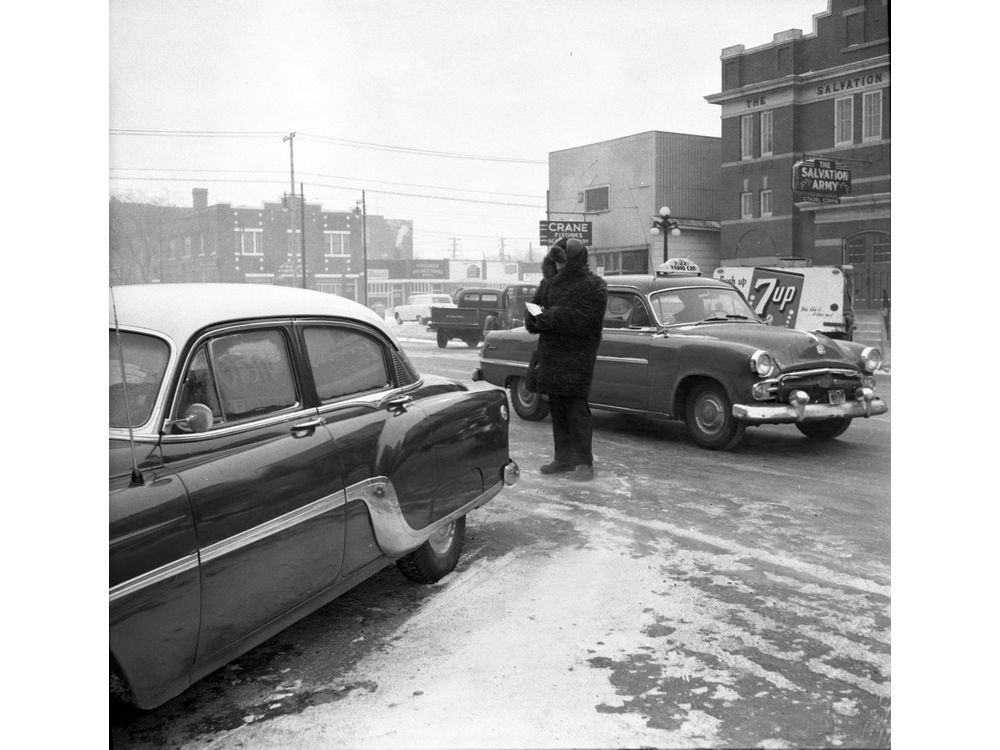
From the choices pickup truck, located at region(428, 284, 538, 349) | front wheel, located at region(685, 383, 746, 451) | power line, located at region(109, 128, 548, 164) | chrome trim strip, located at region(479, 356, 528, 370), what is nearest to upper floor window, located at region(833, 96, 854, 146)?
power line, located at region(109, 128, 548, 164)

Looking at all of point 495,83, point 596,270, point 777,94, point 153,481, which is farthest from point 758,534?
point 153,481

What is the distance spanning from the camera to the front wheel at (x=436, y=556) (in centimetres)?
303

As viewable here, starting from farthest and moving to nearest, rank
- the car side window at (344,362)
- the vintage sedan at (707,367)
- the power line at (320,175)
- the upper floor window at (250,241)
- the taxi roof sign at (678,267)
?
1. the vintage sedan at (707,367)
2. the taxi roof sign at (678,267)
3. the car side window at (344,362)
4. the upper floor window at (250,241)
5. the power line at (320,175)

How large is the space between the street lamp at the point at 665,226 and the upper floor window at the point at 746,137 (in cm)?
45

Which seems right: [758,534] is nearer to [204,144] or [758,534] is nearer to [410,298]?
[410,298]

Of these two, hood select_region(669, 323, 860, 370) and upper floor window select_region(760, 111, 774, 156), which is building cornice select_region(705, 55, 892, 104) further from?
hood select_region(669, 323, 860, 370)

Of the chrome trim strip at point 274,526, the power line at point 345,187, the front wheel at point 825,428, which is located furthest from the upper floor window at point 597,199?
the front wheel at point 825,428

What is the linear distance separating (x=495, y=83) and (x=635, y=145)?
56 centimetres

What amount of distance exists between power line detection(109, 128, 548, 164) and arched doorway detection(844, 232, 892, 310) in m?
0.95

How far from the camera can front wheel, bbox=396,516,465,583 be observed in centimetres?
303

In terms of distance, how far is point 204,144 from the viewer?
2135 millimetres

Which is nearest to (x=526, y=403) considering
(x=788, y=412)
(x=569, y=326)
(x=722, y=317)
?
(x=722, y=317)

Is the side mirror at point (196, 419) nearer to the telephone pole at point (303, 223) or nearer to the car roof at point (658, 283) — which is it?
the telephone pole at point (303, 223)
